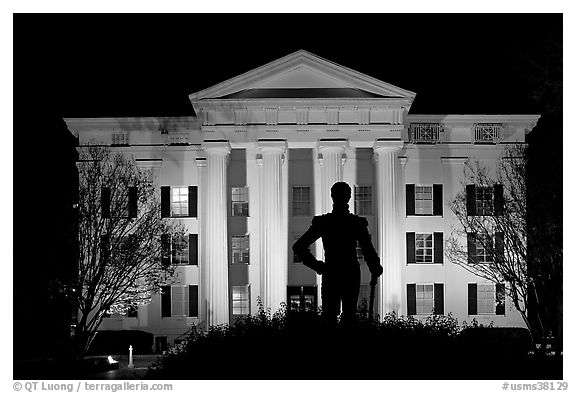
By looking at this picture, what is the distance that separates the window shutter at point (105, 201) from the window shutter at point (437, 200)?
61.3ft

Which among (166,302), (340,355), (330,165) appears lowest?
(166,302)

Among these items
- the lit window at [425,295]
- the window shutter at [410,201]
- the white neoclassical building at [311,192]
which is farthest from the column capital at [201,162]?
the lit window at [425,295]

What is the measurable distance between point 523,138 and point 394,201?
9.56 m

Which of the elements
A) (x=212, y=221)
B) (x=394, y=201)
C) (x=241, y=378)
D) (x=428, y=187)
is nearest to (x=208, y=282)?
(x=212, y=221)

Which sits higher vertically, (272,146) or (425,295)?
(272,146)

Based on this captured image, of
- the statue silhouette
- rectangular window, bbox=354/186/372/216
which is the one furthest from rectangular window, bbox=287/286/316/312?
the statue silhouette

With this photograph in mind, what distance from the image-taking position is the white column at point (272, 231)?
42.9 metres

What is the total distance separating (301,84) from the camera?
1716 inches

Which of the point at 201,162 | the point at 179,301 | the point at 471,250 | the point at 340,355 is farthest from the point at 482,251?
the point at 340,355

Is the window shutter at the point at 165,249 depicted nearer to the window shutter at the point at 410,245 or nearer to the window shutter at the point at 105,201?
the window shutter at the point at 105,201

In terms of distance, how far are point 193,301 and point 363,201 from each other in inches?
448

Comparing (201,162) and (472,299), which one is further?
(201,162)

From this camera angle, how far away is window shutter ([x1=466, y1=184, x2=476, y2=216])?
151ft

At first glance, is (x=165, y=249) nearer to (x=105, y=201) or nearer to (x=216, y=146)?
(x=105, y=201)
